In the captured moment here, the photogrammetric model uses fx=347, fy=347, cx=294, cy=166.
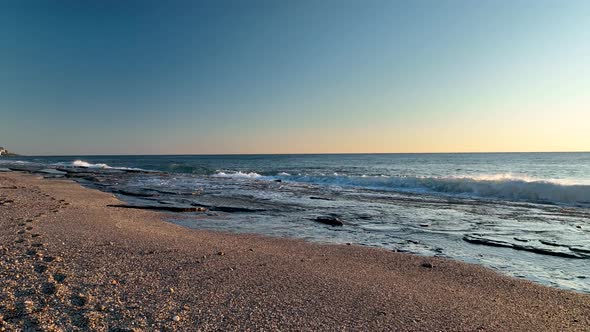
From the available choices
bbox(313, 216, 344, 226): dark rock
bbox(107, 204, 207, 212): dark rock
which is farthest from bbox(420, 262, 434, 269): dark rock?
bbox(107, 204, 207, 212): dark rock

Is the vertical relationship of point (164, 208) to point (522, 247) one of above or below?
above

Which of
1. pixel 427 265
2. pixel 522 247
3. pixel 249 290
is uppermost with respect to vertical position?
pixel 249 290

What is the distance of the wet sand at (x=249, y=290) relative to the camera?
13.4 feet

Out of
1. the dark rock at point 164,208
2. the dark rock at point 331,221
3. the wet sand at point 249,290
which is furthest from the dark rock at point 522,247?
the dark rock at point 164,208

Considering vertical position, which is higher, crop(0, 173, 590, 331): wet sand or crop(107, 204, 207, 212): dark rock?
crop(0, 173, 590, 331): wet sand

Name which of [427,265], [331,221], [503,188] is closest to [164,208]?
[331,221]

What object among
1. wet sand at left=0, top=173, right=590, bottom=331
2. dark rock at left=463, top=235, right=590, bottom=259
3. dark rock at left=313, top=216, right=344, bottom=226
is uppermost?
wet sand at left=0, top=173, right=590, bottom=331

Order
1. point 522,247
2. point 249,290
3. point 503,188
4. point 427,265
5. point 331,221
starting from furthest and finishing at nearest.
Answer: point 503,188
point 331,221
point 522,247
point 427,265
point 249,290

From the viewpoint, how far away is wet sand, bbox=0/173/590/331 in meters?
4.09

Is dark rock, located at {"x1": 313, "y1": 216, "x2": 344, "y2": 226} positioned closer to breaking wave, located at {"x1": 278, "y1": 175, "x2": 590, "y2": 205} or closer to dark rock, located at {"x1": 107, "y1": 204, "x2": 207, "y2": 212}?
dark rock, located at {"x1": 107, "y1": 204, "x2": 207, "y2": 212}

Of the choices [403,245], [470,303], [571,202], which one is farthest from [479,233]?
[571,202]

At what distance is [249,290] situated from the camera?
511 cm

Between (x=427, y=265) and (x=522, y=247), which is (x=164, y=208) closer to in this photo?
(x=427, y=265)

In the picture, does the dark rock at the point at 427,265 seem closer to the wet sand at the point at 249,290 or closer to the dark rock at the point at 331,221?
the wet sand at the point at 249,290
